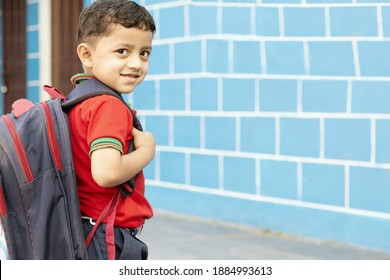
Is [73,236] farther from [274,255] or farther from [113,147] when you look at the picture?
[274,255]

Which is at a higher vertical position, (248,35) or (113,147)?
(248,35)

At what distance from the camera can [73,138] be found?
2.46m

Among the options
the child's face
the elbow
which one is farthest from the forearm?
the child's face

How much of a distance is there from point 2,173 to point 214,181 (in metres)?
4.65

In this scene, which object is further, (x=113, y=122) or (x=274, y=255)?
(x=274, y=255)

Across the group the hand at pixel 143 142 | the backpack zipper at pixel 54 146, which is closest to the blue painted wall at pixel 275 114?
the hand at pixel 143 142

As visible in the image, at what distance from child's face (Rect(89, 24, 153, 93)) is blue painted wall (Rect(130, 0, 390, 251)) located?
349cm

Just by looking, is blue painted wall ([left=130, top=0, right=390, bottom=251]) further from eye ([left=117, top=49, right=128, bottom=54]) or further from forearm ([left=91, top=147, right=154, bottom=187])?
forearm ([left=91, top=147, right=154, bottom=187])

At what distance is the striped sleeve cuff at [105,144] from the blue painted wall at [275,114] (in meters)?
3.65

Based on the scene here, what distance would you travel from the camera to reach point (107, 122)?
2.38 m

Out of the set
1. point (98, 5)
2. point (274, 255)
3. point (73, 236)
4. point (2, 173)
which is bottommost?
point (274, 255)

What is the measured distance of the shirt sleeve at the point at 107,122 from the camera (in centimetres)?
236

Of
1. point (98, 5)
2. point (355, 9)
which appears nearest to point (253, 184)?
point (355, 9)

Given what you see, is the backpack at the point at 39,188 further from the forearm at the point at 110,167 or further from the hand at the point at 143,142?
the hand at the point at 143,142
